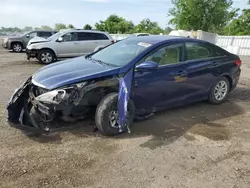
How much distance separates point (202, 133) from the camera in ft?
13.9

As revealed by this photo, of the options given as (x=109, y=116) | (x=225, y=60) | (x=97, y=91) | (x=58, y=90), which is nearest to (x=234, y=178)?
(x=109, y=116)

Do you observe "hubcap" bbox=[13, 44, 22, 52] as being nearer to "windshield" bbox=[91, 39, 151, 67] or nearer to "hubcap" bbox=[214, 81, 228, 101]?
"windshield" bbox=[91, 39, 151, 67]

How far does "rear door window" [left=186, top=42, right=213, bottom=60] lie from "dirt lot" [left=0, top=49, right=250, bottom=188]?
1.26m

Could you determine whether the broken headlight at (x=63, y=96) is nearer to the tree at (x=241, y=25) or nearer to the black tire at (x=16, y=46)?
the black tire at (x=16, y=46)

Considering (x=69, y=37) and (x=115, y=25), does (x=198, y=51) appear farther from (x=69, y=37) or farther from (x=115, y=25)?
(x=115, y=25)

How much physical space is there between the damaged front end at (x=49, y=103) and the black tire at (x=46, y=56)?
8108mm

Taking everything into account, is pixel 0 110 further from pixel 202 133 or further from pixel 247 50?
pixel 247 50

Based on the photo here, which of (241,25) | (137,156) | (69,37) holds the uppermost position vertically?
(241,25)

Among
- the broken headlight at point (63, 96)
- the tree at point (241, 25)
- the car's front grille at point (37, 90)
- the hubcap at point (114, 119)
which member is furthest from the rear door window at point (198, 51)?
the tree at point (241, 25)

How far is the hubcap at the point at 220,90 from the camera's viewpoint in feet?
18.5

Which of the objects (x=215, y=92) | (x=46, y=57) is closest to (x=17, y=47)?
(x=46, y=57)

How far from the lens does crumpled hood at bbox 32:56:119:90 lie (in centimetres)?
374

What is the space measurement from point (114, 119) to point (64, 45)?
8.82 m

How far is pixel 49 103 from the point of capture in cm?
360
